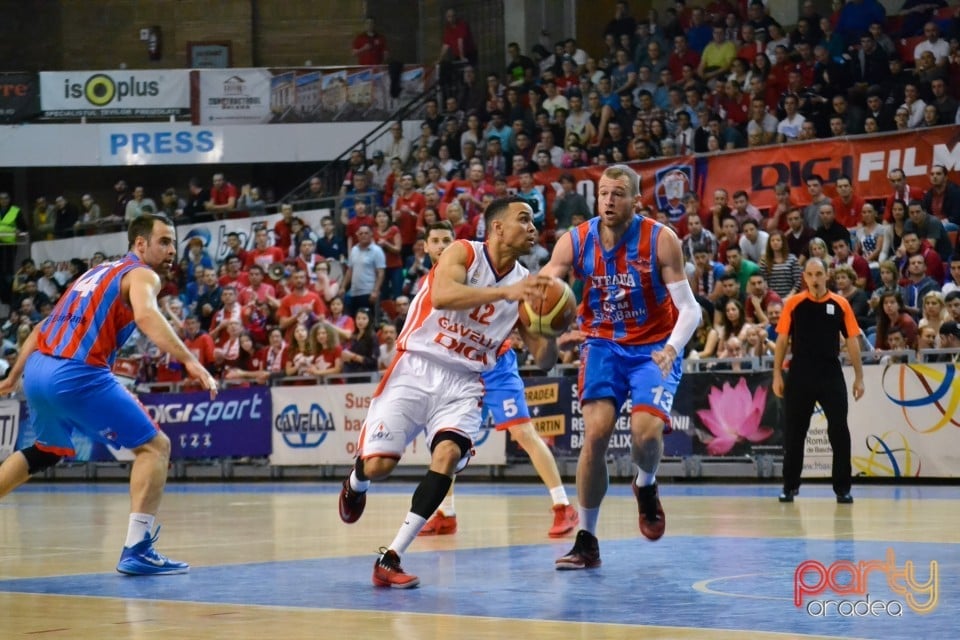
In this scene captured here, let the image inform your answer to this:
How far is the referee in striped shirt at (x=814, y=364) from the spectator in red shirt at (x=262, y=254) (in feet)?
40.7

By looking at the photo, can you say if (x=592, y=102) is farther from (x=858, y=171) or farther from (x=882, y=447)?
(x=882, y=447)

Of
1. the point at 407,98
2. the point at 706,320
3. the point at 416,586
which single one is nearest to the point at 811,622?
the point at 416,586

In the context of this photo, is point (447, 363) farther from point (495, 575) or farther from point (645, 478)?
point (645, 478)

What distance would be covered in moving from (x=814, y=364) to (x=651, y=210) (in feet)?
23.0

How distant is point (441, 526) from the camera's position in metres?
11.7

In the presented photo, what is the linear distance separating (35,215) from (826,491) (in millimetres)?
23113

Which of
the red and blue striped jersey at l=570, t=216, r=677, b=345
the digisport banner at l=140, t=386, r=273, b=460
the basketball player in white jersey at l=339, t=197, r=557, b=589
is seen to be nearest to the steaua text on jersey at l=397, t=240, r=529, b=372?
the basketball player in white jersey at l=339, t=197, r=557, b=589

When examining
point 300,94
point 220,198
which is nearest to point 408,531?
point 220,198

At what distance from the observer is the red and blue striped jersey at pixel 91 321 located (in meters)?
8.88

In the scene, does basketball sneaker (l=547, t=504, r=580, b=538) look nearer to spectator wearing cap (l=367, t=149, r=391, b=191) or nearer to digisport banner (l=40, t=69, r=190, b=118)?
spectator wearing cap (l=367, t=149, r=391, b=191)

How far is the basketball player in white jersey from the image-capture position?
320 inches

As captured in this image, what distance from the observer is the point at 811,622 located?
6262 mm

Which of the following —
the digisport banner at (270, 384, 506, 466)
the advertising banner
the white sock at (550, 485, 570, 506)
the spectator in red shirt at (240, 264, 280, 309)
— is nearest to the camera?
the white sock at (550, 485, 570, 506)

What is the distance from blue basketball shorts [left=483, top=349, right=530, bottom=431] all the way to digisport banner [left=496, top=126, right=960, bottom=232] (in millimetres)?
9076
